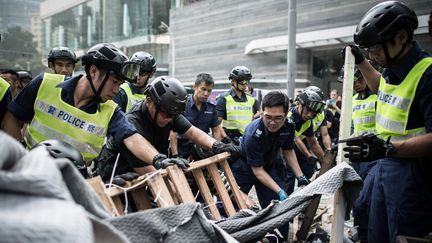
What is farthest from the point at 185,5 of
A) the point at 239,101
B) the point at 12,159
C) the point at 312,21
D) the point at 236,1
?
the point at 12,159

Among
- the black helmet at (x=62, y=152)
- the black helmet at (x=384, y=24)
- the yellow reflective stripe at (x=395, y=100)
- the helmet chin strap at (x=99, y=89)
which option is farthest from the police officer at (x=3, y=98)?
the yellow reflective stripe at (x=395, y=100)

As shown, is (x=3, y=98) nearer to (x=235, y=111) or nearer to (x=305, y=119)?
(x=305, y=119)

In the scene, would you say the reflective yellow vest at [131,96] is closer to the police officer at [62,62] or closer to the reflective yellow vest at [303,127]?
the police officer at [62,62]

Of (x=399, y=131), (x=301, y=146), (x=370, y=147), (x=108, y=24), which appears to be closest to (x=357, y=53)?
(x=399, y=131)

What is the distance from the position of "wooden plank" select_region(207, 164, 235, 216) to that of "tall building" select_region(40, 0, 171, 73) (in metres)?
27.8

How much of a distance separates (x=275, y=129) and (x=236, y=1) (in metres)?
21.0

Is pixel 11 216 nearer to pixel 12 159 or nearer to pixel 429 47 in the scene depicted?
pixel 12 159

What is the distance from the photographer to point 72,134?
2.59 metres

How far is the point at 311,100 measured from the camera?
4.87 meters

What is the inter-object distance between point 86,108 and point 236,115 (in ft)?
11.7

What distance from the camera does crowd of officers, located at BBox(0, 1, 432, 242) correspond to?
2.09 metres

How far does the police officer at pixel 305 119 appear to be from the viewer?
491 cm

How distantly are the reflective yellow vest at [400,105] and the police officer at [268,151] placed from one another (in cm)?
116

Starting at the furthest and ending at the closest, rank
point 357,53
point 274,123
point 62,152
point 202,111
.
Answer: point 202,111 < point 274,123 < point 357,53 < point 62,152
